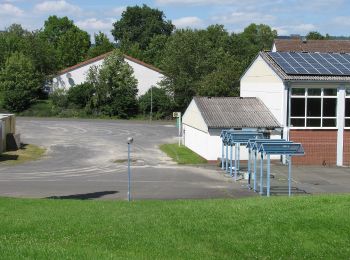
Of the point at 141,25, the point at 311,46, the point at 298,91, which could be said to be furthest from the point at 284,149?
the point at 141,25

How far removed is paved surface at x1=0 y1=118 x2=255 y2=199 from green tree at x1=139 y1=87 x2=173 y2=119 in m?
17.8

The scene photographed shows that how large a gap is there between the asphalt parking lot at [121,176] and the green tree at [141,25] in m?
84.6

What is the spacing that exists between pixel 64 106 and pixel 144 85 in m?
10.8

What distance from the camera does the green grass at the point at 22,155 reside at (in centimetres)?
3756

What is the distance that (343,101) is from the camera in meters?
39.3

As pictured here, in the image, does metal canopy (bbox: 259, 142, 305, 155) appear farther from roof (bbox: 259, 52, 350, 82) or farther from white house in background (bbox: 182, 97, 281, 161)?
roof (bbox: 259, 52, 350, 82)

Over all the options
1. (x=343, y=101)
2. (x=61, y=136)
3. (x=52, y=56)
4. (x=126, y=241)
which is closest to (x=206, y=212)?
(x=126, y=241)

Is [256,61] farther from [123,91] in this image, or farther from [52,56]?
[52,56]

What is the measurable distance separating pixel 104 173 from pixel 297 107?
14054 mm

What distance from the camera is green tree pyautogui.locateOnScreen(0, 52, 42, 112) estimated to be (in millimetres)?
74562

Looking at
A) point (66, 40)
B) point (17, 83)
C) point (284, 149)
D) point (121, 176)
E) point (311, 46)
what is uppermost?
point (66, 40)

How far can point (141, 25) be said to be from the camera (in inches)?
5359

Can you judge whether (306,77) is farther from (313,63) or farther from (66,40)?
(66,40)

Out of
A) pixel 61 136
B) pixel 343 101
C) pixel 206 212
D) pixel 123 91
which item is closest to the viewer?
pixel 206 212
